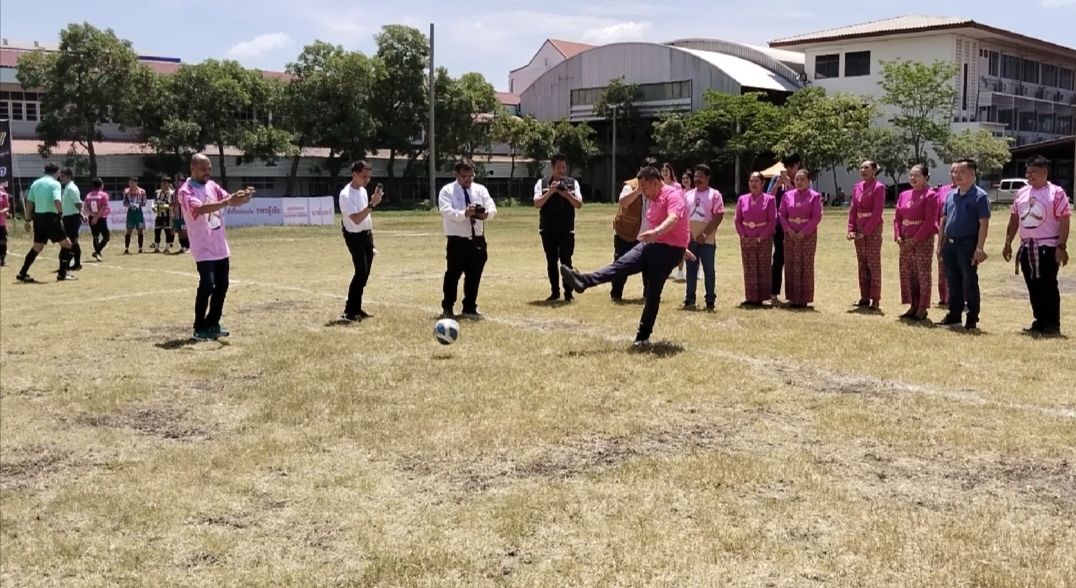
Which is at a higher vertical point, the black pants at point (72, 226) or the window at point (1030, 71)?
the window at point (1030, 71)

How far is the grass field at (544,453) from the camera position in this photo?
4902 mm

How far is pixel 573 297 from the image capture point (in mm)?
13773

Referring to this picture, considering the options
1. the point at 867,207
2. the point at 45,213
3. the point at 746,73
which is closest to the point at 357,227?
the point at 867,207

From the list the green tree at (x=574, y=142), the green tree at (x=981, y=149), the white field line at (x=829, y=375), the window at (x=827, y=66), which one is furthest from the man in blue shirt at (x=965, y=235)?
the window at (x=827, y=66)

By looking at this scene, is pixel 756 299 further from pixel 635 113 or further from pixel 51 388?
pixel 635 113

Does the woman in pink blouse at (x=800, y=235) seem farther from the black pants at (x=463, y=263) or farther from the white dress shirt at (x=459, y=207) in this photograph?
the black pants at (x=463, y=263)

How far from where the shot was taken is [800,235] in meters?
12.5

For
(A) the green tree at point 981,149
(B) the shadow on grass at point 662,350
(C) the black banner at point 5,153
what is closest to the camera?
(B) the shadow on grass at point 662,350

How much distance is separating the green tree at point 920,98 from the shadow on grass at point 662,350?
5077 centimetres

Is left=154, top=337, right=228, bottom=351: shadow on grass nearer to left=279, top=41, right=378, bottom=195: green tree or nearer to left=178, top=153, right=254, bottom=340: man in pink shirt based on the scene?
left=178, top=153, right=254, bottom=340: man in pink shirt

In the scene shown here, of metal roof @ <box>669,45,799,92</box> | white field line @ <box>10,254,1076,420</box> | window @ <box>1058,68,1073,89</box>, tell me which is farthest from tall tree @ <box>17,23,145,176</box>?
window @ <box>1058,68,1073,89</box>

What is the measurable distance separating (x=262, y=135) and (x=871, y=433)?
1984 inches

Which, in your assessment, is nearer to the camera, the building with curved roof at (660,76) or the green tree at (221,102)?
the green tree at (221,102)

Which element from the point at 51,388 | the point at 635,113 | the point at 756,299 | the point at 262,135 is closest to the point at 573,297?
the point at 756,299
